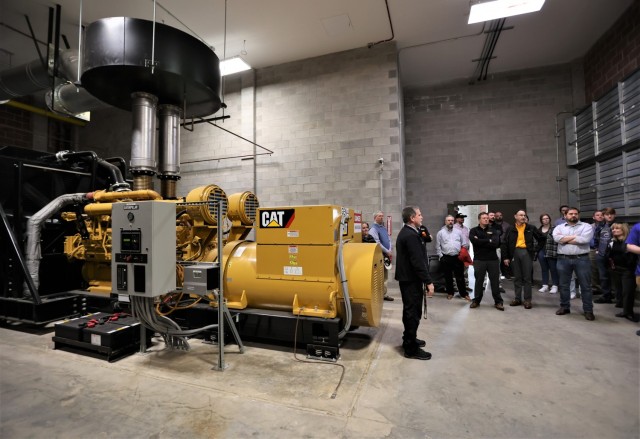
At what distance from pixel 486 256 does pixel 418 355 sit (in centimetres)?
235

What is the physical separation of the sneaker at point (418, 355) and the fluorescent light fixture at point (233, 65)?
→ 6.37 m

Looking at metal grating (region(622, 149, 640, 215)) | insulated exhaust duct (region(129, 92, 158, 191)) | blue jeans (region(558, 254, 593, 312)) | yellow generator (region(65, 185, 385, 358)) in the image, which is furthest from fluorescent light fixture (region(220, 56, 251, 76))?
metal grating (region(622, 149, 640, 215))

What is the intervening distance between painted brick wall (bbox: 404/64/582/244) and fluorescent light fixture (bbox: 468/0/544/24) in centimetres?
231

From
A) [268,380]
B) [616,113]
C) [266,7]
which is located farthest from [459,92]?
[268,380]

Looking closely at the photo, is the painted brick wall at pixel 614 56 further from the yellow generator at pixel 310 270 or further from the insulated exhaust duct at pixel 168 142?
the insulated exhaust duct at pixel 168 142

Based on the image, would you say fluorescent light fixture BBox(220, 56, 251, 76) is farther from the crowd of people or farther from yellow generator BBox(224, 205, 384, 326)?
yellow generator BBox(224, 205, 384, 326)

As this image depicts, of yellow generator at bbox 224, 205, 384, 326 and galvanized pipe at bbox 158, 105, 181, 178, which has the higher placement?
galvanized pipe at bbox 158, 105, 181, 178

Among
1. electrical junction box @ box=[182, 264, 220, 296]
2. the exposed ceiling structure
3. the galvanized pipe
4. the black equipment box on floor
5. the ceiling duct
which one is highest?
the exposed ceiling structure

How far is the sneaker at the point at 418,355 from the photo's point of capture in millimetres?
2889

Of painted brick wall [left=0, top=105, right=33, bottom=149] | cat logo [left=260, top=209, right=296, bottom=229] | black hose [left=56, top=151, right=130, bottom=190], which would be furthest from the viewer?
painted brick wall [left=0, top=105, right=33, bottom=149]

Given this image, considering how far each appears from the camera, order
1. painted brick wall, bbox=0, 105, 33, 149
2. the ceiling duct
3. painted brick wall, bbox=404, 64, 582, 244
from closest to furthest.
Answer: the ceiling duct, painted brick wall, bbox=404, 64, 582, 244, painted brick wall, bbox=0, 105, 33, 149

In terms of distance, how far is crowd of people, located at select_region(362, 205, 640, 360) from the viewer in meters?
2.91

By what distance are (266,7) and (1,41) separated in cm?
538

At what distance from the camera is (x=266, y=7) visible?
5277mm
